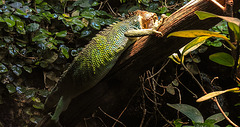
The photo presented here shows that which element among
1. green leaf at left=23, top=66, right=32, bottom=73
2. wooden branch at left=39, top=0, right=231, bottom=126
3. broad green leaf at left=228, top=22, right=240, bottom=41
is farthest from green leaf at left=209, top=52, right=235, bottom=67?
green leaf at left=23, top=66, right=32, bottom=73

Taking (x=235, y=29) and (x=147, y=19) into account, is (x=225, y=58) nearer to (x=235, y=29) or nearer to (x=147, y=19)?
(x=235, y=29)

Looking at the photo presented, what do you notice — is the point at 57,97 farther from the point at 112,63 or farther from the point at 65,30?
the point at 65,30

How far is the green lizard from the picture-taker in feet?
5.79

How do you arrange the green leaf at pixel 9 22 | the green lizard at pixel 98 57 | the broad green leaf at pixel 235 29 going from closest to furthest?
the broad green leaf at pixel 235 29 < the green lizard at pixel 98 57 < the green leaf at pixel 9 22

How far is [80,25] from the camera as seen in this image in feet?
8.77

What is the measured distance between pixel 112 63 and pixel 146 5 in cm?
140

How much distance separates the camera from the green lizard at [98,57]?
5.79ft

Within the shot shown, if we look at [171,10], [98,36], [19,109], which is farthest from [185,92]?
[19,109]

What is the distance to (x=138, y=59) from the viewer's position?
5.56 feet

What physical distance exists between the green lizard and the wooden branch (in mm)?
75

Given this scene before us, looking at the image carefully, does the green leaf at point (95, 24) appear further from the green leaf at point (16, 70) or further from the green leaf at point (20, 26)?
the green leaf at point (16, 70)

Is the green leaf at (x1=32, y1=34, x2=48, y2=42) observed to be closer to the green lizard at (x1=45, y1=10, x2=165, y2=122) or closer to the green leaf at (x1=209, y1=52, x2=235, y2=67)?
the green lizard at (x1=45, y1=10, x2=165, y2=122)

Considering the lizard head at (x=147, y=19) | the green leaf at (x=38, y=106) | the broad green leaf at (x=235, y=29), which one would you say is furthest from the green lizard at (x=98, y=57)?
the broad green leaf at (x=235, y=29)

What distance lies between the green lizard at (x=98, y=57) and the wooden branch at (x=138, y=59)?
0.25 feet
